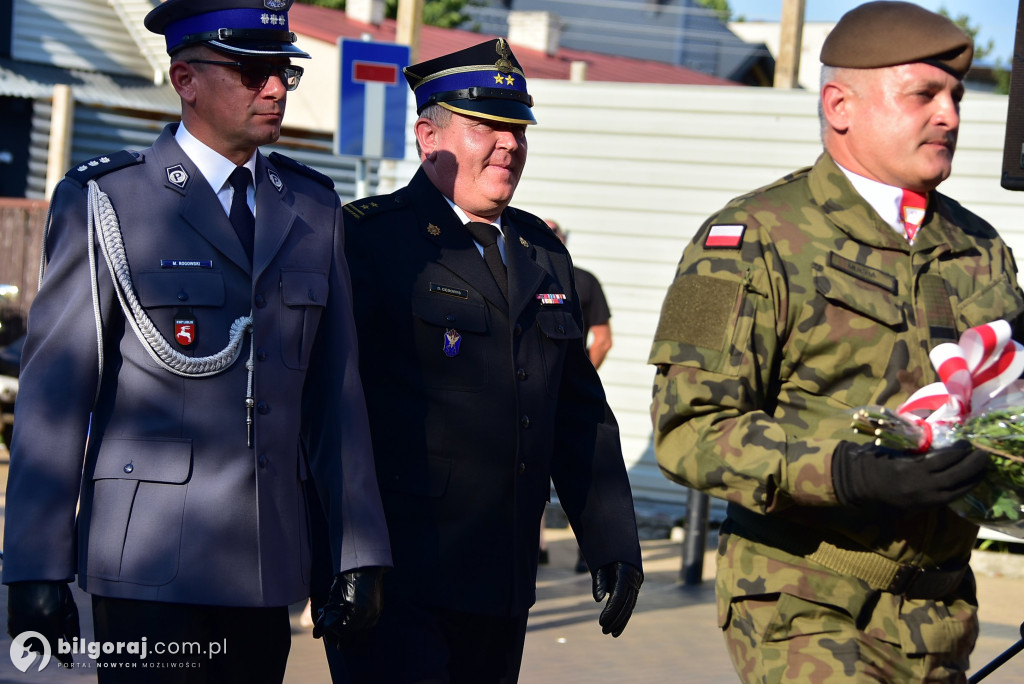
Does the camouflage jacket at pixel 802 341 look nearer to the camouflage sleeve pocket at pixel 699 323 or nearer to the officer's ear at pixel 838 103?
the camouflage sleeve pocket at pixel 699 323

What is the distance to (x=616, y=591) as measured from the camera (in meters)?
3.99

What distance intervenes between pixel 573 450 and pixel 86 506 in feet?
4.73

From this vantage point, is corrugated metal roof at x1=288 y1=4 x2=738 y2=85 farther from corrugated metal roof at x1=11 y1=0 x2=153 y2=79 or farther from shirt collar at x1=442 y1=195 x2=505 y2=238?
shirt collar at x1=442 y1=195 x2=505 y2=238

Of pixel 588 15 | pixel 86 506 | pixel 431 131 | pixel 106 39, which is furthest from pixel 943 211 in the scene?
pixel 588 15

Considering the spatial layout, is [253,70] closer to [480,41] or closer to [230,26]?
[230,26]

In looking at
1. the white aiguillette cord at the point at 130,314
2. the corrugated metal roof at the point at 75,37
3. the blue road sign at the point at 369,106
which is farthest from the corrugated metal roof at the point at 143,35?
the white aiguillette cord at the point at 130,314

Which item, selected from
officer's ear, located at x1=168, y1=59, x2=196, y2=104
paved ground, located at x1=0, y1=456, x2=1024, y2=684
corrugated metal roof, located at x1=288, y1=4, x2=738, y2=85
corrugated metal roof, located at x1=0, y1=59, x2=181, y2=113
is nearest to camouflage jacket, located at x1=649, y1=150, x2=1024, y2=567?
officer's ear, located at x1=168, y1=59, x2=196, y2=104

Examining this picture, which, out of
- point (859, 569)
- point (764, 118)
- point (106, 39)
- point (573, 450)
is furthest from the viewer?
point (106, 39)

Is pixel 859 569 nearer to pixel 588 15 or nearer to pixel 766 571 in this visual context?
pixel 766 571

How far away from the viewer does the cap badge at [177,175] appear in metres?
3.36

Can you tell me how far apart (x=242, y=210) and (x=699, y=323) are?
1105 mm

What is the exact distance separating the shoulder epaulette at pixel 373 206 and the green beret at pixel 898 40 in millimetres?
1284

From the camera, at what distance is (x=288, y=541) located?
3357 millimetres

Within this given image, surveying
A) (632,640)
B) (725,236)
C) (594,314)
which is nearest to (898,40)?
(725,236)
